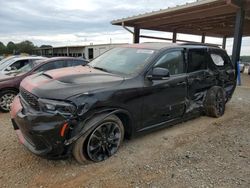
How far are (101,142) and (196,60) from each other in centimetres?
279

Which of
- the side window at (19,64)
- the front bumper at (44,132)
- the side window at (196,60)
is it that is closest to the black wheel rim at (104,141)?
the front bumper at (44,132)

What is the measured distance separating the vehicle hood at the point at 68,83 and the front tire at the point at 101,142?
0.50 meters

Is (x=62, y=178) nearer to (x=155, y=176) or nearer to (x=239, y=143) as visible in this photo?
(x=155, y=176)

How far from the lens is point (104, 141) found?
11.2 feet

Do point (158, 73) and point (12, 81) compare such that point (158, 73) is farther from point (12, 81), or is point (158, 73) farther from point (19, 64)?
point (19, 64)

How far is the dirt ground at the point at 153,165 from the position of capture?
9.58 ft

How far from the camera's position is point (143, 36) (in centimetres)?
1664

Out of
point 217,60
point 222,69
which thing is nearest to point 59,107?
point 217,60

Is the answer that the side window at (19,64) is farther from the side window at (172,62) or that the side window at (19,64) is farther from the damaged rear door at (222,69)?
the damaged rear door at (222,69)

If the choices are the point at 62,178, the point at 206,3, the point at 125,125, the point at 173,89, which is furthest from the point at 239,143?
the point at 206,3

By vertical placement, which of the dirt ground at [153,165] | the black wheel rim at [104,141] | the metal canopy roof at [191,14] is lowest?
the dirt ground at [153,165]

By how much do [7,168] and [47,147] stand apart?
73 centimetres

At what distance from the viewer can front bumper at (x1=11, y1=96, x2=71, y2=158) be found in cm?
285

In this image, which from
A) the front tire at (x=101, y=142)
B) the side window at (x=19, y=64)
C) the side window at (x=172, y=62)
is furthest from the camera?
the side window at (x=19, y=64)
